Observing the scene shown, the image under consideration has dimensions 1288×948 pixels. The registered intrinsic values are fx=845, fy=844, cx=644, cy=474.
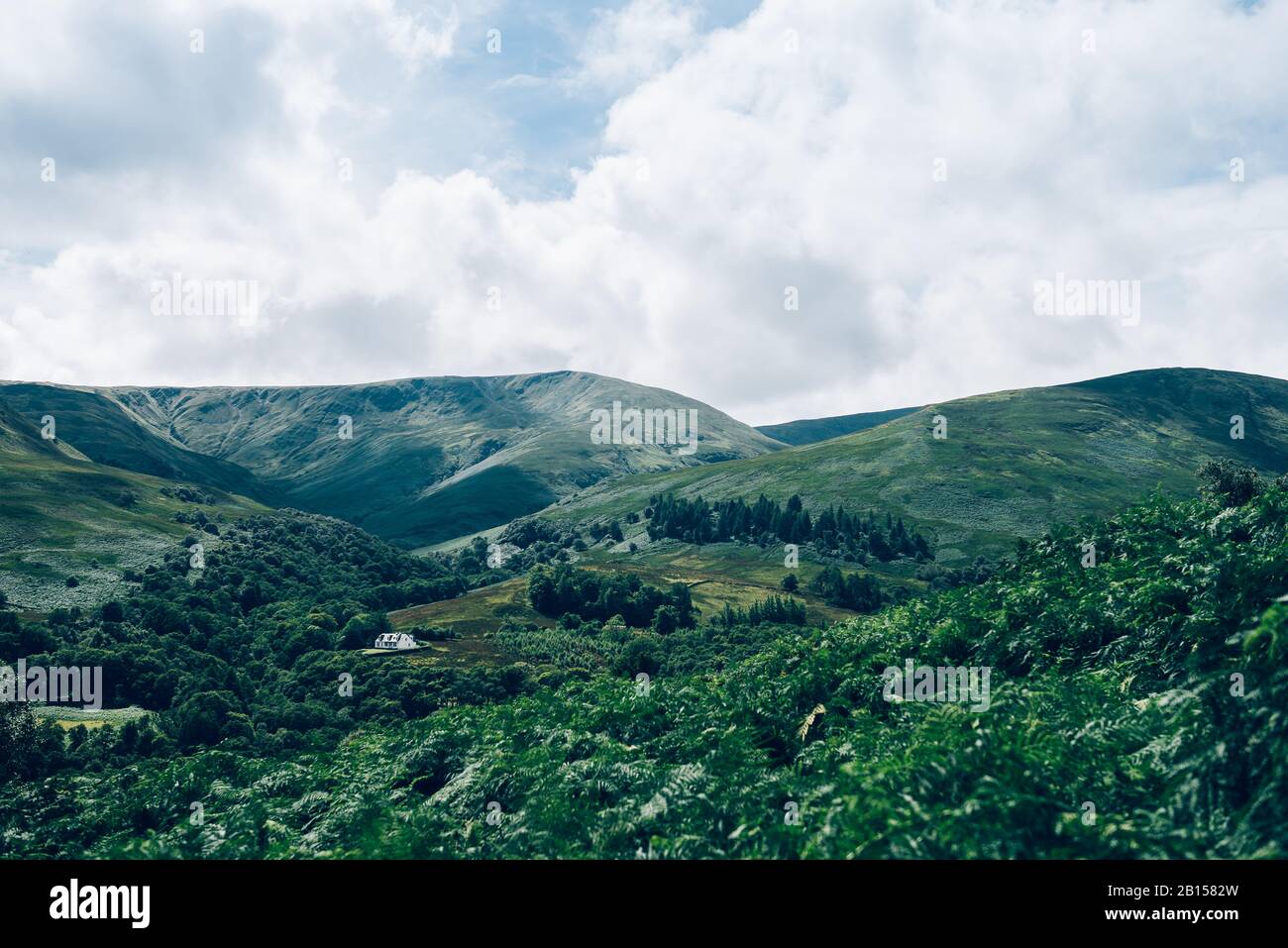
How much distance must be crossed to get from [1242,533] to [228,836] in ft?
125

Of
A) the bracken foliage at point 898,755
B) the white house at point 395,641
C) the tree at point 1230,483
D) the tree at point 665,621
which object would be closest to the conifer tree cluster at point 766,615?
the tree at point 665,621

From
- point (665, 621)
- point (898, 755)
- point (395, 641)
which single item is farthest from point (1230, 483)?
point (395, 641)

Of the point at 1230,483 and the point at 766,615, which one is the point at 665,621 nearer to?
the point at 766,615

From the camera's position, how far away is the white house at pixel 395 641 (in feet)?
530

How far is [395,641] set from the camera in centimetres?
16300

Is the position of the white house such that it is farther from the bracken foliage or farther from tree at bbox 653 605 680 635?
the bracken foliage

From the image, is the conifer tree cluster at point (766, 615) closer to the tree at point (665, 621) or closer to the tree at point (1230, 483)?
the tree at point (665, 621)

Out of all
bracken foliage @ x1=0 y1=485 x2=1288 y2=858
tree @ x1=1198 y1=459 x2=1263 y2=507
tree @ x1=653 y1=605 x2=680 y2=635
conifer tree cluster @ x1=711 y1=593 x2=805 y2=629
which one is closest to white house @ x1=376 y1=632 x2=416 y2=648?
tree @ x1=653 y1=605 x2=680 y2=635

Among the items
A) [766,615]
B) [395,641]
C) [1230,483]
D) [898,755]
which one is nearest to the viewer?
[898,755]

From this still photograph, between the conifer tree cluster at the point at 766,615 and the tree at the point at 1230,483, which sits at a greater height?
the tree at the point at 1230,483

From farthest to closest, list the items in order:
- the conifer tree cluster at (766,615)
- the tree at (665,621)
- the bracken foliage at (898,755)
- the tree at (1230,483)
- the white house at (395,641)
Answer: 1. the tree at (665,621)
2. the conifer tree cluster at (766,615)
3. the white house at (395,641)
4. the tree at (1230,483)
5. the bracken foliage at (898,755)

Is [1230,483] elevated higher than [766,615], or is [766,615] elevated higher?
[1230,483]

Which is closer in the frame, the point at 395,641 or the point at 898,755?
the point at 898,755
